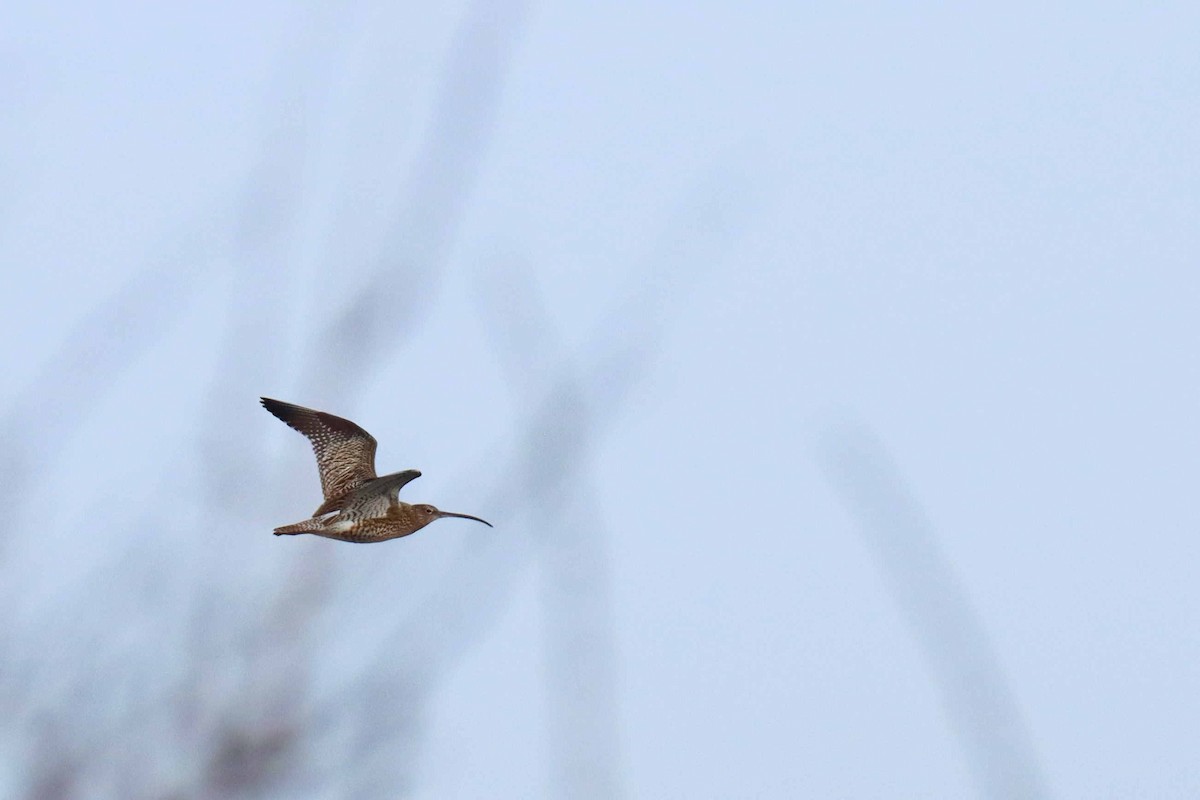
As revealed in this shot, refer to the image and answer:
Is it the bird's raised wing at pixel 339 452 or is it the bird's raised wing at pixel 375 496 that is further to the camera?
A: the bird's raised wing at pixel 339 452

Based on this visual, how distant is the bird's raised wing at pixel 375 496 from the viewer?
10312 millimetres

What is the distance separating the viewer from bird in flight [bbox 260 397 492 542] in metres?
10.3

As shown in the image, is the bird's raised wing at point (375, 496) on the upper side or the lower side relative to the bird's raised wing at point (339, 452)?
lower

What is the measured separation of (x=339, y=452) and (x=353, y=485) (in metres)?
0.39

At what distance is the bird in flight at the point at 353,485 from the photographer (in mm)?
10258

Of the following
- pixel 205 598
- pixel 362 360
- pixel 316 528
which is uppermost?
pixel 316 528

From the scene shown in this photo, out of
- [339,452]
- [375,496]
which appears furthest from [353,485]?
Answer: [339,452]

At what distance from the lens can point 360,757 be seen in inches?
111

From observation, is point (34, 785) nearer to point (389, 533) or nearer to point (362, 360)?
point (362, 360)

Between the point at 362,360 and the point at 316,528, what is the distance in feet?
22.5

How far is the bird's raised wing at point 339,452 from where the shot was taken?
34.6 ft

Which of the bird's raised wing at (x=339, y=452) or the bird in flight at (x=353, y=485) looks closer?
the bird in flight at (x=353, y=485)

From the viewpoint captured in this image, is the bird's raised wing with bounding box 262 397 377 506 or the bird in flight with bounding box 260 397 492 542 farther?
the bird's raised wing with bounding box 262 397 377 506

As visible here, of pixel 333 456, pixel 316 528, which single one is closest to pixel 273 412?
pixel 333 456
